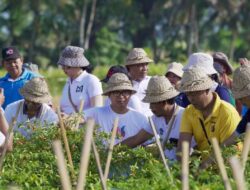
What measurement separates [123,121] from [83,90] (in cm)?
179

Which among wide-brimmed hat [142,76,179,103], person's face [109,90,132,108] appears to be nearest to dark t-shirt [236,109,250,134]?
wide-brimmed hat [142,76,179,103]

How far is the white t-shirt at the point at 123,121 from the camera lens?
9828mm

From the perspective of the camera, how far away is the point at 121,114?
9.98 m

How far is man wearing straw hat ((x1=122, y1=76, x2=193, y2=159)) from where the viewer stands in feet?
30.4

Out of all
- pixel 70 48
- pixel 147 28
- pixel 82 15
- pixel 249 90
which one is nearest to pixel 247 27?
pixel 147 28

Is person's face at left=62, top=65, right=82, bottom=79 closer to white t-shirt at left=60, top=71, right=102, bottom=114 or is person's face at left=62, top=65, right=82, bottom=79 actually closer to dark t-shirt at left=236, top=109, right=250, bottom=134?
white t-shirt at left=60, top=71, right=102, bottom=114

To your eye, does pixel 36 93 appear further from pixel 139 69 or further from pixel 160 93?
pixel 139 69

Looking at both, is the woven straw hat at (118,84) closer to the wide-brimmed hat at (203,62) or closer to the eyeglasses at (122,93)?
the eyeglasses at (122,93)

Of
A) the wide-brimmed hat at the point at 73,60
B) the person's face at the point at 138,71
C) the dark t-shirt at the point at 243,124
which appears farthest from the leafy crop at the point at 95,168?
the person's face at the point at 138,71

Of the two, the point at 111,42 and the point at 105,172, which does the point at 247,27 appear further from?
the point at 105,172

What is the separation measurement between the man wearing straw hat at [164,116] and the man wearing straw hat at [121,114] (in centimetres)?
20

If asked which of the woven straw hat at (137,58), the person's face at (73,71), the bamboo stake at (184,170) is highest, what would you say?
the woven straw hat at (137,58)

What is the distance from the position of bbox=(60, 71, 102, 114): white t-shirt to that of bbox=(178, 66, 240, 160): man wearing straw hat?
9.33 feet

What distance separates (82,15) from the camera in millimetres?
53406
